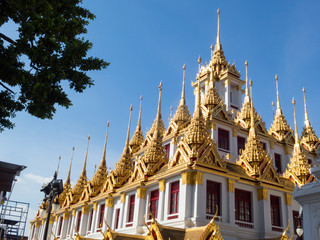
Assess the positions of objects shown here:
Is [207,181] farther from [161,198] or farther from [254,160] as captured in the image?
[254,160]

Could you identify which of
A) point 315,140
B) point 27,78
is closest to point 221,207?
point 27,78

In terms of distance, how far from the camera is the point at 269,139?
3028cm

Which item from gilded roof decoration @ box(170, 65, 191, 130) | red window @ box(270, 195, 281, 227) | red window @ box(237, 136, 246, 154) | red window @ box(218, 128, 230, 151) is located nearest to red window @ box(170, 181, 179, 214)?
red window @ box(270, 195, 281, 227)

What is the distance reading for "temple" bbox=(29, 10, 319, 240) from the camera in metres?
19.6

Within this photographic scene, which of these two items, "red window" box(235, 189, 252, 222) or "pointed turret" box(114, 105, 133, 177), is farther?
"pointed turret" box(114, 105, 133, 177)

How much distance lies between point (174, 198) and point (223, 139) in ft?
28.6

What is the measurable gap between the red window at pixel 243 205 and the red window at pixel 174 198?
3990 mm

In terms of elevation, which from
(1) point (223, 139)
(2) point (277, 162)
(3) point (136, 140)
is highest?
(3) point (136, 140)

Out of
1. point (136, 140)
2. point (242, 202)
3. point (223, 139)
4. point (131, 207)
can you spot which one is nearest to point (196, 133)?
point (242, 202)

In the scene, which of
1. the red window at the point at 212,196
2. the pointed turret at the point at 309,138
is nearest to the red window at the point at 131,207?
the red window at the point at 212,196

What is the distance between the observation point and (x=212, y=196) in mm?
20156

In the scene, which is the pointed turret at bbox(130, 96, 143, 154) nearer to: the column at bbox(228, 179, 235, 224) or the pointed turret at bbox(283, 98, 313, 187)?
the pointed turret at bbox(283, 98, 313, 187)

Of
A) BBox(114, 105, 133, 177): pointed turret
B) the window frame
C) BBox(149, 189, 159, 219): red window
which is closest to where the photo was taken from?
the window frame

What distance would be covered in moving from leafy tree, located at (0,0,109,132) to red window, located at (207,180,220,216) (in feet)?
39.7
